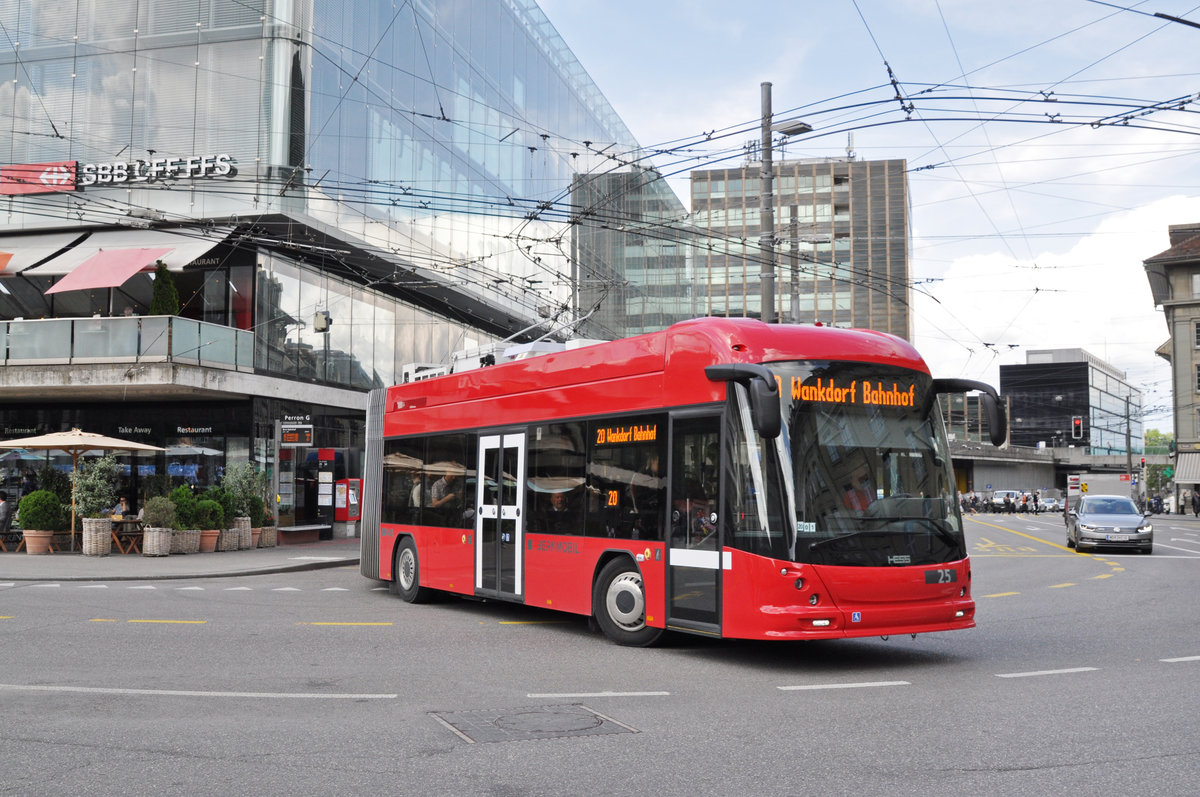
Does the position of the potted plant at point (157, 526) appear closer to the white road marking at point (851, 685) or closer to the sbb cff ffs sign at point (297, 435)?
the sbb cff ffs sign at point (297, 435)

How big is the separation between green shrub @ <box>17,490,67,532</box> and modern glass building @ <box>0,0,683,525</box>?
3189 mm

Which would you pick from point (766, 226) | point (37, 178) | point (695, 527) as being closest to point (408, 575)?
point (695, 527)

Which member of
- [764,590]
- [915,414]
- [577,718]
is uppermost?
[915,414]

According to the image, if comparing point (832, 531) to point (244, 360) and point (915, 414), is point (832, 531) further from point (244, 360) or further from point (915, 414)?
point (244, 360)

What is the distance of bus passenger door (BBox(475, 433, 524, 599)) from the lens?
1318 centimetres

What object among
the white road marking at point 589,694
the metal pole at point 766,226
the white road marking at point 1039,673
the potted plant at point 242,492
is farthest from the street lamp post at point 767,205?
the potted plant at point 242,492

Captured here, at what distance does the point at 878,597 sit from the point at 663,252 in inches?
2021

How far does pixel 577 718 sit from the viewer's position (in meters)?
7.48

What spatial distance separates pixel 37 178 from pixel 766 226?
2232cm

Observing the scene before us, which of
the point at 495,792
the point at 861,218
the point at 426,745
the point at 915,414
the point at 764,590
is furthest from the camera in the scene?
the point at 861,218

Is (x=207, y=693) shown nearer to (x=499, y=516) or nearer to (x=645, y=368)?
(x=645, y=368)

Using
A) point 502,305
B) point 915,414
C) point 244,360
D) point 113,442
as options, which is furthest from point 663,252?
point 915,414

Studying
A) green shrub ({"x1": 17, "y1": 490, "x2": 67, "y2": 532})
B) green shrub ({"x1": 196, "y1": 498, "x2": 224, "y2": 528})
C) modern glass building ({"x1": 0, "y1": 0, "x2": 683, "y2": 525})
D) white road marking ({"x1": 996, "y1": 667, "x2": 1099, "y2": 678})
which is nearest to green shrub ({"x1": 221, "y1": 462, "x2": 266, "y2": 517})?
green shrub ({"x1": 196, "y1": 498, "x2": 224, "y2": 528})

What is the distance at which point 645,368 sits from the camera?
11258 millimetres
